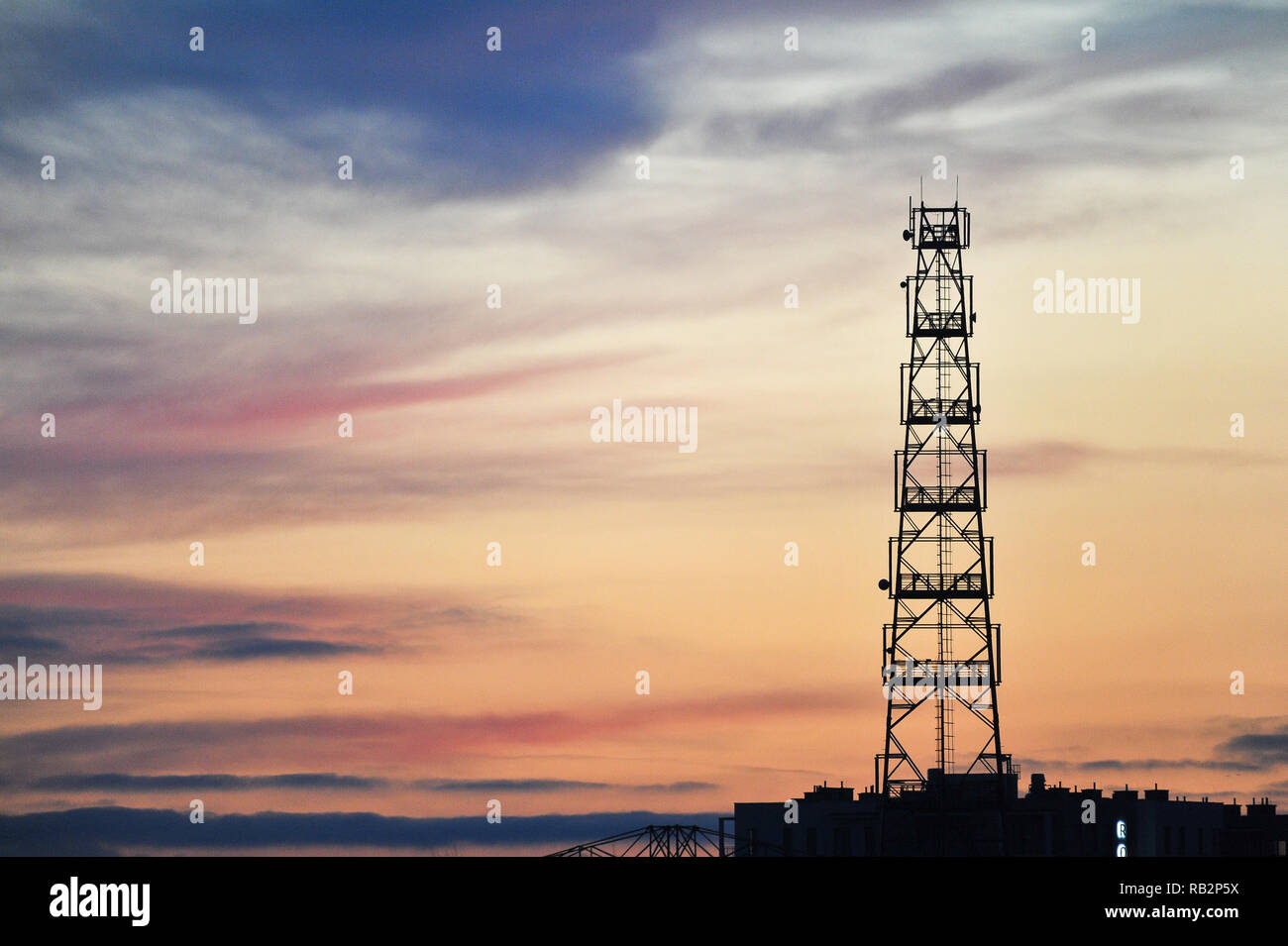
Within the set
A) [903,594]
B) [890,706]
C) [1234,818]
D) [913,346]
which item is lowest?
[1234,818]

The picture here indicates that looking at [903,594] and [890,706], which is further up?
[903,594]

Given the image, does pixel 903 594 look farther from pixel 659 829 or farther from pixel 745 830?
pixel 745 830
